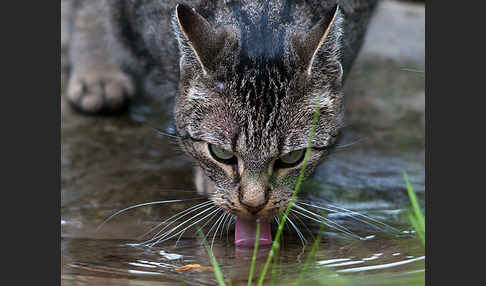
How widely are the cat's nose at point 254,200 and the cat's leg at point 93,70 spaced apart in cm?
270

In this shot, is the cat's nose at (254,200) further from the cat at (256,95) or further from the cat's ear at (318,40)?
the cat's ear at (318,40)

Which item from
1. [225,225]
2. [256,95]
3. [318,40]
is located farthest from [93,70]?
[318,40]

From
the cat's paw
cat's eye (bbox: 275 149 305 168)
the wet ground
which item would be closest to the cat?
cat's eye (bbox: 275 149 305 168)

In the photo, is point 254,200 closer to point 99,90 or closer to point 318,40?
point 318,40

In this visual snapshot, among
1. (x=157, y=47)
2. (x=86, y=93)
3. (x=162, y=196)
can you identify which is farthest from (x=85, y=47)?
(x=162, y=196)

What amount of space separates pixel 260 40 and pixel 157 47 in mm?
1341

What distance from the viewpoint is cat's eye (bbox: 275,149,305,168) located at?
360 centimetres

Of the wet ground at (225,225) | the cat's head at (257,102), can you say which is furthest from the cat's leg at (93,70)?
the cat's head at (257,102)

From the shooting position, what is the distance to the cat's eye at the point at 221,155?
362cm

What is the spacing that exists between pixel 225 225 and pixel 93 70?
2.74m

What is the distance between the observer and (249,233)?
12.4 feet

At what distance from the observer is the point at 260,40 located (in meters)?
3.72

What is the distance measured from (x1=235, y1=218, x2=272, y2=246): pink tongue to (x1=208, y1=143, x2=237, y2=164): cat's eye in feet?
1.22

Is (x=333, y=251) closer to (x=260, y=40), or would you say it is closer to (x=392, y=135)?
(x=260, y=40)
